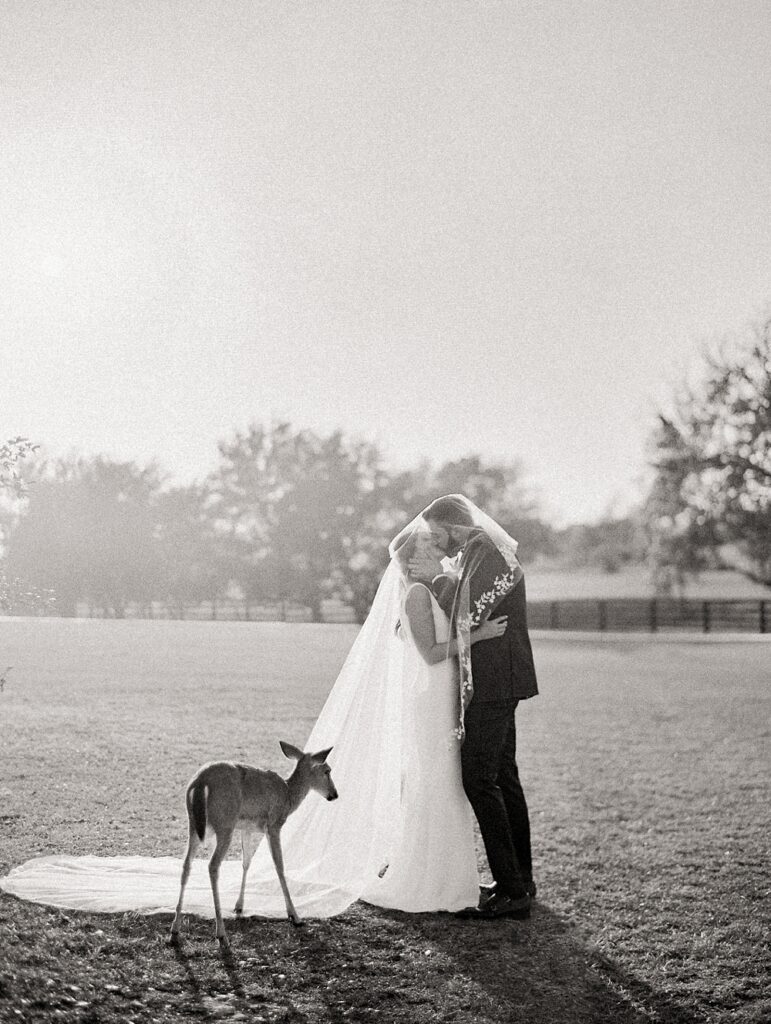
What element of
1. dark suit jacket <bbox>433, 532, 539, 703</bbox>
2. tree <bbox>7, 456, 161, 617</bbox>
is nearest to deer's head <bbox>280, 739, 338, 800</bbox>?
dark suit jacket <bbox>433, 532, 539, 703</bbox>

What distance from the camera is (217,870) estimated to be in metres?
5.23

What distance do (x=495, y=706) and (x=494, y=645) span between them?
1.21 ft

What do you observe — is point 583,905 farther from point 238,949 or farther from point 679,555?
point 679,555

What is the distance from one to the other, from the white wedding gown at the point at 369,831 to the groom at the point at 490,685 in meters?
0.13

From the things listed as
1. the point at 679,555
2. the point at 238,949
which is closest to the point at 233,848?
the point at 238,949

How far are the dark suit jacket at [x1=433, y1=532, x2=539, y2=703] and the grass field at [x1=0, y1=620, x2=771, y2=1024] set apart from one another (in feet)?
4.51

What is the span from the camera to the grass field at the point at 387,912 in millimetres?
4754

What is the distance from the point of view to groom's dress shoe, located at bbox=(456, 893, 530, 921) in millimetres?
6012

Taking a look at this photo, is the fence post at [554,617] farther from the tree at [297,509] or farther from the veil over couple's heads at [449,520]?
the veil over couple's heads at [449,520]

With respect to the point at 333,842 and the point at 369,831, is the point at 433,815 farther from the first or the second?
the point at 333,842

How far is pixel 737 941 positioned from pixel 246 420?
44.6m

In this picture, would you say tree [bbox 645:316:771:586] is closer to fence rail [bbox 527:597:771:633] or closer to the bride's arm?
fence rail [bbox 527:597:771:633]

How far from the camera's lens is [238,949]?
17.1ft

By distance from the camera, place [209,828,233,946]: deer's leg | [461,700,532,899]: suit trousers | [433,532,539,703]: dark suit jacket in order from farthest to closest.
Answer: [433,532,539,703]: dark suit jacket → [461,700,532,899]: suit trousers → [209,828,233,946]: deer's leg
